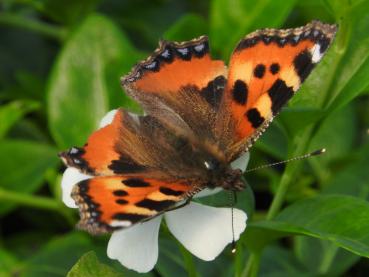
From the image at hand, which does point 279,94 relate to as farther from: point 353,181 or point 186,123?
point 353,181

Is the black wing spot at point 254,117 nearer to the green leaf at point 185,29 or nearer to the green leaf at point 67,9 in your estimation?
the green leaf at point 185,29

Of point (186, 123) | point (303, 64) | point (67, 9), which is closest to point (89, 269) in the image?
point (186, 123)

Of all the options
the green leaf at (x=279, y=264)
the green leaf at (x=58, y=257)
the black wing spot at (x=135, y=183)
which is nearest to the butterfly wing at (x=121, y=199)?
the black wing spot at (x=135, y=183)

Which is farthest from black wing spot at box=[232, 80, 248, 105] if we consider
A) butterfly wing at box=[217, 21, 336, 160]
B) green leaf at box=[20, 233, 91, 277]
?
green leaf at box=[20, 233, 91, 277]

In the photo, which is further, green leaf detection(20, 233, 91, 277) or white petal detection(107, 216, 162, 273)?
green leaf detection(20, 233, 91, 277)

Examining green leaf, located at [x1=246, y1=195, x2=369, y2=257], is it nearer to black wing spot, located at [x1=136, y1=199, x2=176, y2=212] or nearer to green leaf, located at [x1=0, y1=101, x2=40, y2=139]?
black wing spot, located at [x1=136, y1=199, x2=176, y2=212]

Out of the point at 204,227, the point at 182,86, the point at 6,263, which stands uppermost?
the point at 182,86

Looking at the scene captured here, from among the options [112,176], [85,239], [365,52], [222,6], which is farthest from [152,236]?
[222,6]
